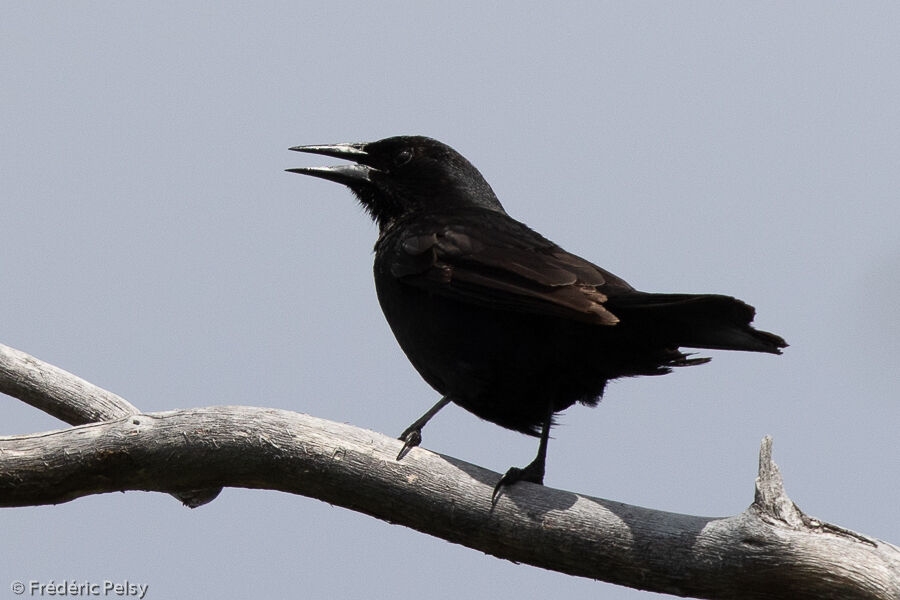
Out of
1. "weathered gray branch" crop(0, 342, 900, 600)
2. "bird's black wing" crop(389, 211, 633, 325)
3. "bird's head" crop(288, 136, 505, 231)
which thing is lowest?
"weathered gray branch" crop(0, 342, 900, 600)

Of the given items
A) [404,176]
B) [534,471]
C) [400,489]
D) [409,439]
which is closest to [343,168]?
[404,176]

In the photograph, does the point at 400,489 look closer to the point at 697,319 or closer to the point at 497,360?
the point at 497,360

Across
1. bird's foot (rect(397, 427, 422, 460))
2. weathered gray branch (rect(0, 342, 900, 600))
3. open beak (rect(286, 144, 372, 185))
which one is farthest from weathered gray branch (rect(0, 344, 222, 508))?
open beak (rect(286, 144, 372, 185))

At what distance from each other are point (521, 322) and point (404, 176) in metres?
1.51

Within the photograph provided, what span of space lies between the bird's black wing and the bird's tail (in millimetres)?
117

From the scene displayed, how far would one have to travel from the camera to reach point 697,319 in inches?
Result: 138

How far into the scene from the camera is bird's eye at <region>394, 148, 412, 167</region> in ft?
16.9

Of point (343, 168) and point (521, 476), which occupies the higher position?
point (343, 168)

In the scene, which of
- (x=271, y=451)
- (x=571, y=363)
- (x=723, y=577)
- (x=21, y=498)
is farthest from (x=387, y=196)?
(x=723, y=577)

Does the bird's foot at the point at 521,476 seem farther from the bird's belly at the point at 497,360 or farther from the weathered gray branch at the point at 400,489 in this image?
the bird's belly at the point at 497,360

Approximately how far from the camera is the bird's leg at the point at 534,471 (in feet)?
11.4

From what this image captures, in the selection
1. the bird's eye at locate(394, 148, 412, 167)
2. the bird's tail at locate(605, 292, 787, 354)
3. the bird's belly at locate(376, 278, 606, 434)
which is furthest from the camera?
the bird's eye at locate(394, 148, 412, 167)

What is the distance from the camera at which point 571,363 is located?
152 inches

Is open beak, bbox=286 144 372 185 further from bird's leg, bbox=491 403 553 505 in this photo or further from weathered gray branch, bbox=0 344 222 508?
bird's leg, bbox=491 403 553 505
